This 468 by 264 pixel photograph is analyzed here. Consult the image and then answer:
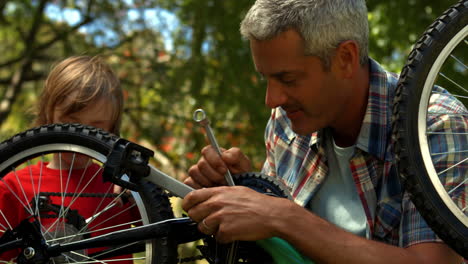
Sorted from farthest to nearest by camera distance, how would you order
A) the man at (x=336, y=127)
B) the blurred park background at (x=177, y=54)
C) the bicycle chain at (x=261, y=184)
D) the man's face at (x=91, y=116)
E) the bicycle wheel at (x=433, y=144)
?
the blurred park background at (x=177, y=54), the man's face at (x=91, y=116), the bicycle chain at (x=261, y=184), the man at (x=336, y=127), the bicycle wheel at (x=433, y=144)

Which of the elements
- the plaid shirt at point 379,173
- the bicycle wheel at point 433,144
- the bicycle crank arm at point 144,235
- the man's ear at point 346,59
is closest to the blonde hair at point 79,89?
the bicycle crank arm at point 144,235

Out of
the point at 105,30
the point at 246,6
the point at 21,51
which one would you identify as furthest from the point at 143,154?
the point at 21,51

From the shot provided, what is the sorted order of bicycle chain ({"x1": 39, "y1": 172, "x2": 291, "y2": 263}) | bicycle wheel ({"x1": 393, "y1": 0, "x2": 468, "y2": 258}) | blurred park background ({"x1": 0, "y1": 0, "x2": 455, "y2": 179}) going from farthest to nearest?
blurred park background ({"x1": 0, "y1": 0, "x2": 455, "y2": 179})
bicycle chain ({"x1": 39, "y1": 172, "x2": 291, "y2": 263})
bicycle wheel ({"x1": 393, "y1": 0, "x2": 468, "y2": 258})

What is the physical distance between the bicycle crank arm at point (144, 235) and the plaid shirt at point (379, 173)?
18.0 inches

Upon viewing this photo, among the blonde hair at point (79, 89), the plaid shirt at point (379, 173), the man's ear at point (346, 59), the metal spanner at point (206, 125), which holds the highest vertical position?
the blonde hair at point (79, 89)

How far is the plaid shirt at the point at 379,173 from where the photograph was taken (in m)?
1.73

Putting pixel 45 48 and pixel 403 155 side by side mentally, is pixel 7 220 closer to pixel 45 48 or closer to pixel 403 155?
pixel 403 155

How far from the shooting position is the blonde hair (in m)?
2.23

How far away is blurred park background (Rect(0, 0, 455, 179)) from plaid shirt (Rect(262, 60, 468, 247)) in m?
1.99

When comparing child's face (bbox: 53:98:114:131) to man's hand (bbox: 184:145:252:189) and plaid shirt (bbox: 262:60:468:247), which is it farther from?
plaid shirt (bbox: 262:60:468:247)

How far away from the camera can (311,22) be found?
6.10 feet

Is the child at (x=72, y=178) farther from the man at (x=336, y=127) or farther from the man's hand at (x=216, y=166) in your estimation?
the man at (x=336, y=127)

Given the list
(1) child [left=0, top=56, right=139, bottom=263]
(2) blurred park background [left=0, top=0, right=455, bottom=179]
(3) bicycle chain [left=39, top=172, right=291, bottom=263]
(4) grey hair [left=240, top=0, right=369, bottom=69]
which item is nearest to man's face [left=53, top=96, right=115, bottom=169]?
(1) child [left=0, top=56, right=139, bottom=263]

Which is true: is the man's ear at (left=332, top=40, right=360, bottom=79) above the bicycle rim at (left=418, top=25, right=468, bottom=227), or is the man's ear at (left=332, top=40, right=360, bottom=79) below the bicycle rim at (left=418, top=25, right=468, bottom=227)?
above
